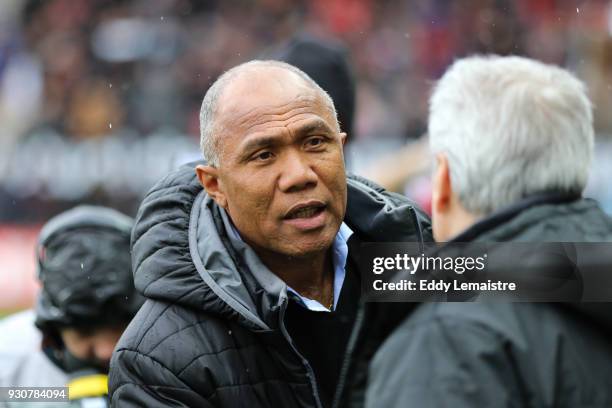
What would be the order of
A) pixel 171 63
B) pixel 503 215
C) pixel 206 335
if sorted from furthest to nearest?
pixel 171 63
pixel 206 335
pixel 503 215

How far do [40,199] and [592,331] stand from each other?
1096cm

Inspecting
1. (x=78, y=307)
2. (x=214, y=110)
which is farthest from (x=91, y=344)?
(x=214, y=110)

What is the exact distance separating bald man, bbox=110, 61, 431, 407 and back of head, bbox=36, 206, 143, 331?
0.74 metres

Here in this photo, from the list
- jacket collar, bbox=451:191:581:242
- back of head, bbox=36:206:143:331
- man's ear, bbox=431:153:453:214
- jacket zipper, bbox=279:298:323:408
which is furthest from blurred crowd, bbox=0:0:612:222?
jacket collar, bbox=451:191:581:242

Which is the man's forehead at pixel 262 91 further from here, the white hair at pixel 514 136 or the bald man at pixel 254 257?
the white hair at pixel 514 136

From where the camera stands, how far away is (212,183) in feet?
8.80

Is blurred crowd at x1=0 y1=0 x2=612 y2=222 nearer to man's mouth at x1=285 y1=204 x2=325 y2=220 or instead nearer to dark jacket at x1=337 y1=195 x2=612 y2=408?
man's mouth at x1=285 y1=204 x2=325 y2=220

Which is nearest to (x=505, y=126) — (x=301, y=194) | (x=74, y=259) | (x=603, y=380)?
(x=603, y=380)

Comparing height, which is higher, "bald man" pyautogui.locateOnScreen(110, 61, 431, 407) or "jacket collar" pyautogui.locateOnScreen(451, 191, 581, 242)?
"jacket collar" pyautogui.locateOnScreen(451, 191, 581, 242)

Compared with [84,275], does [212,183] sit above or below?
above

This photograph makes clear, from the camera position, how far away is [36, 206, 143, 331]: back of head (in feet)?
11.2

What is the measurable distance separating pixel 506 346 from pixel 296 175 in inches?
36.9

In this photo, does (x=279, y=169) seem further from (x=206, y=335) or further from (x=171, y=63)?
(x=171, y=63)

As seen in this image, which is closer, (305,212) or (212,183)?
(305,212)
